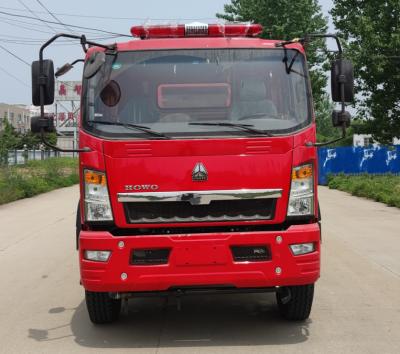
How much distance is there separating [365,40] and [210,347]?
2332 centimetres

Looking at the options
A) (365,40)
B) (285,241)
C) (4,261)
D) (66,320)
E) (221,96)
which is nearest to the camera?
(285,241)

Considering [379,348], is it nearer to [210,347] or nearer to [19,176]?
[210,347]

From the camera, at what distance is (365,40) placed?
26.0 meters

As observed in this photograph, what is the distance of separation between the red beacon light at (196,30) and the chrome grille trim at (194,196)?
1814 millimetres

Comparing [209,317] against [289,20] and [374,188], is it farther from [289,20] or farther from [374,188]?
[289,20]

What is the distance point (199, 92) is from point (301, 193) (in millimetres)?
1258

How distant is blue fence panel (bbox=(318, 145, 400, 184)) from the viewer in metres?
28.6

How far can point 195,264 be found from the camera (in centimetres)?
487

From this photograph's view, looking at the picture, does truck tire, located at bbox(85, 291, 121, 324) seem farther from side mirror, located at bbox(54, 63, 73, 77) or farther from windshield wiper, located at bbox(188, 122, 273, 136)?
side mirror, located at bbox(54, 63, 73, 77)

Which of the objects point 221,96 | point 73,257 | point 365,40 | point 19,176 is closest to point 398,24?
point 365,40

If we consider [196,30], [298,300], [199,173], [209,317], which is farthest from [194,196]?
[196,30]

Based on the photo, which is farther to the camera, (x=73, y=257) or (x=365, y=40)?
(x=365, y=40)

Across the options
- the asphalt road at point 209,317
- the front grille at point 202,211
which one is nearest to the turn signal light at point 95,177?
the front grille at point 202,211

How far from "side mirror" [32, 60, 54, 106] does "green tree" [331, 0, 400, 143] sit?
72.8 ft
